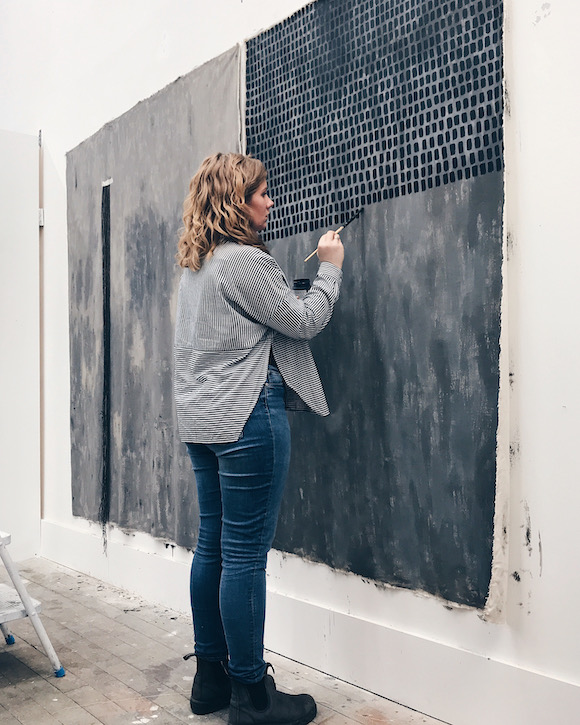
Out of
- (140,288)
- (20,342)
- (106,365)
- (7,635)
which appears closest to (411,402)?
(140,288)

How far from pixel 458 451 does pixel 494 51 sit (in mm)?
974

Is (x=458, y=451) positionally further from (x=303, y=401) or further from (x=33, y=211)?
(x=33, y=211)

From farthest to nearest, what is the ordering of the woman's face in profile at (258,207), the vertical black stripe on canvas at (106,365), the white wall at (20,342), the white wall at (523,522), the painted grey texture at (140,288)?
the white wall at (20,342) < the vertical black stripe on canvas at (106,365) < the painted grey texture at (140,288) < the woman's face in profile at (258,207) < the white wall at (523,522)

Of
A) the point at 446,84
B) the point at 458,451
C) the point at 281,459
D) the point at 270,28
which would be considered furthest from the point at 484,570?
the point at 270,28

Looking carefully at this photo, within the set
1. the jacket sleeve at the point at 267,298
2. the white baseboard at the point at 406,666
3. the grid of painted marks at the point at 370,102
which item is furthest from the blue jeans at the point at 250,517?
the grid of painted marks at the point at 370,102

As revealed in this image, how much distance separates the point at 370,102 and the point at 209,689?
5.46 feet

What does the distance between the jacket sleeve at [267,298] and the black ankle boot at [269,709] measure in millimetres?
892

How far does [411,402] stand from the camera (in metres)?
1.96

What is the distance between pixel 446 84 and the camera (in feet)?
6.08

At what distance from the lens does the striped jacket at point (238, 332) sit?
1.79m

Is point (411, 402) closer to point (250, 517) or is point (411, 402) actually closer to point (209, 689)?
point (250, 517)

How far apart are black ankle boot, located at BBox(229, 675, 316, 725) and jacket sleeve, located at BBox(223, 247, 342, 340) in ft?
2.93

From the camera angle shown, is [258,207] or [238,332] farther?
[258,207]

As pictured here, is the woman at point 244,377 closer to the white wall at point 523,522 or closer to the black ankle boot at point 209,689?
the black ankle boot at point 209,689
